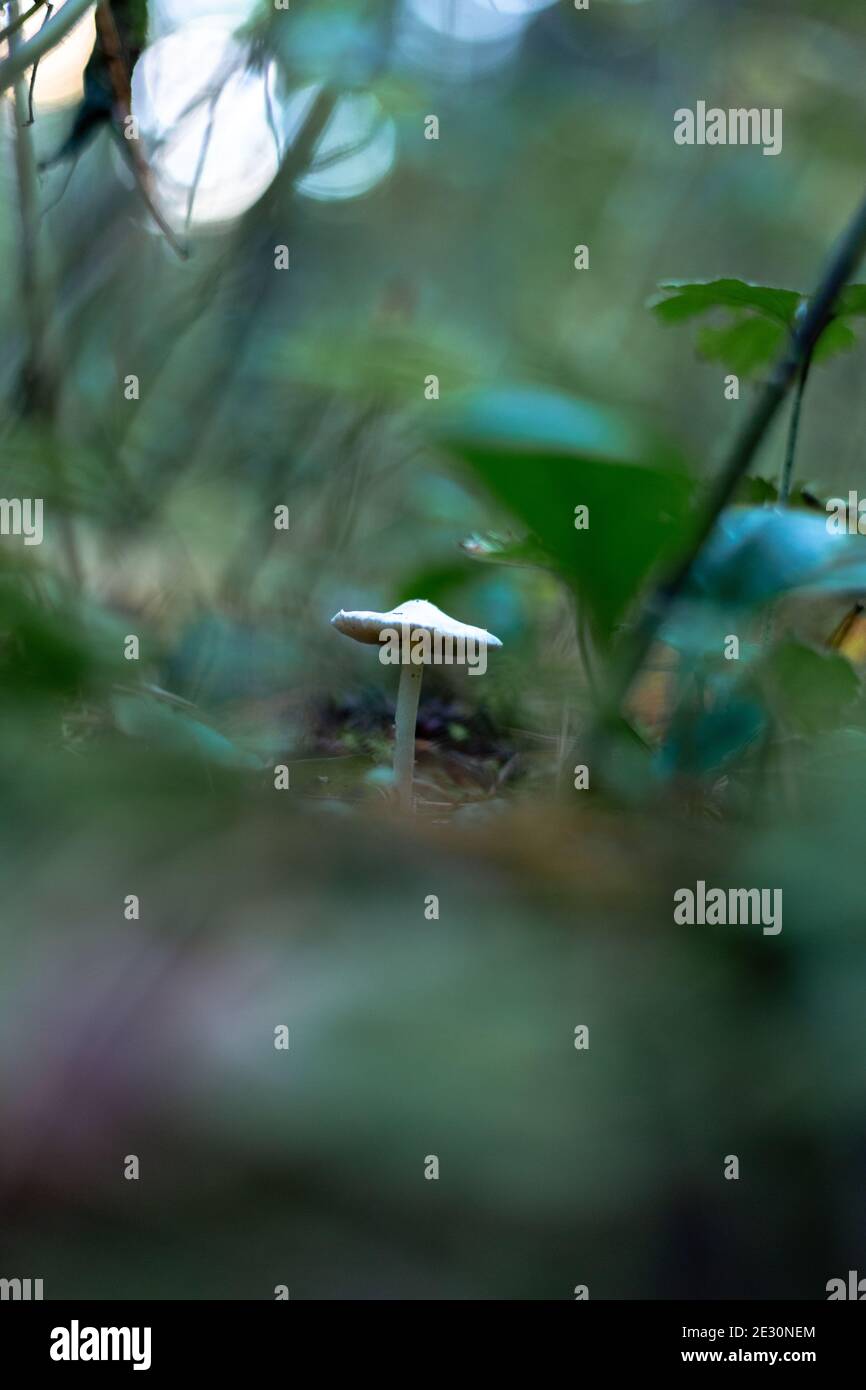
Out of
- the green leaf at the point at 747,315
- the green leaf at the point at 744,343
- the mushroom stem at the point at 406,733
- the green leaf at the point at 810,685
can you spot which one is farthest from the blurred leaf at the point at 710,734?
the green leaf at the point at 744,343

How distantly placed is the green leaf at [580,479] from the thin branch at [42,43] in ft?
3.97

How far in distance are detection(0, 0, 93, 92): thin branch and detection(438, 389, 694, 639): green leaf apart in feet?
3.97

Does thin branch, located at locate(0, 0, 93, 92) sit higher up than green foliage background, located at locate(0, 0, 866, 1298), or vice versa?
thin branch, located at locate(0, 0, 93, 92)

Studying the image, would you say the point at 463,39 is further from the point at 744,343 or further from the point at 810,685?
the point at 810,685

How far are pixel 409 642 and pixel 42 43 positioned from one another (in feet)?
3.86

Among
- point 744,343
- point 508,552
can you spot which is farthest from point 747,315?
point 508,552

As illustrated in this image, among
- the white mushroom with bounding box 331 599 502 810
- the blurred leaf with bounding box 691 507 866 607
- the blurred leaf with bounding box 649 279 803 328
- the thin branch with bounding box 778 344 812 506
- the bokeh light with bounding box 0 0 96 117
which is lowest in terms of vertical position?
the blurred leaf with bounding box 691 507 866 607

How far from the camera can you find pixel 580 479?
95 cm

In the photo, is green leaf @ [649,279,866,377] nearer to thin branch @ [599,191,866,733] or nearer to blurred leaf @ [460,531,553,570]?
thin branch @ [599,191,866,733]

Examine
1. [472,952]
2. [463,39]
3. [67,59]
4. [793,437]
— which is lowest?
[472,952]

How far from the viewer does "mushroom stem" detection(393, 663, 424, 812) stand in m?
1.46

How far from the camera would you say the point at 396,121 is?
14.4ft

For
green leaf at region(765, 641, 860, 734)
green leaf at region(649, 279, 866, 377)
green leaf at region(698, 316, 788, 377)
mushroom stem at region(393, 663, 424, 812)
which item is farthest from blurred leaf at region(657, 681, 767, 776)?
green leaf at region(698, 316, 788, 377)

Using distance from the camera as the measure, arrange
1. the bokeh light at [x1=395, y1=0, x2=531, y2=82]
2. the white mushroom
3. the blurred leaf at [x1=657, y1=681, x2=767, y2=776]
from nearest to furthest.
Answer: the blurred leaf at [x1=657, y1=681, x2=767, y2=776] → the white mushroom → the bokeh light at [x1=395, y1=0, x2=531, y2=82]
